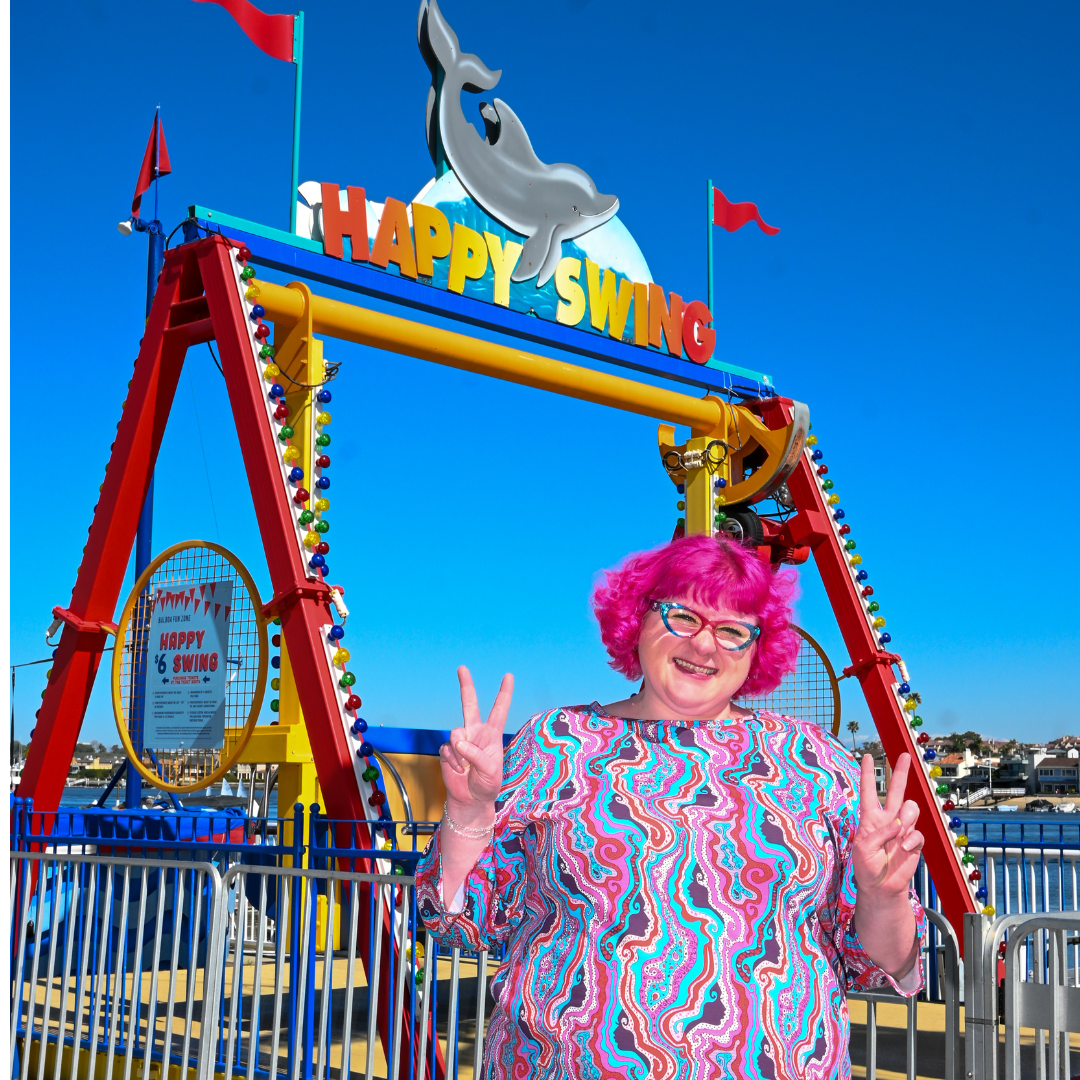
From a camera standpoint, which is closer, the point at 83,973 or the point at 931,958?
the point at 83,973

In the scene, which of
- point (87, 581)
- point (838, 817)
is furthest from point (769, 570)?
point (87, 581)

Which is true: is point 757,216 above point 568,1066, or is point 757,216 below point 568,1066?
above

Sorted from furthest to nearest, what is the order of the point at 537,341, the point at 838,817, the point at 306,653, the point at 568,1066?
the point at 537,341 → the point at 306,653 → the point at 838,817 → the point at 568,1066

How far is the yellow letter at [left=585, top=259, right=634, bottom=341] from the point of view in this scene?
→ 9578 millimetres

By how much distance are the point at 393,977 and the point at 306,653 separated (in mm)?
2253

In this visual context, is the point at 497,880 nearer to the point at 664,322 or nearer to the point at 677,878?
the point at 677,878

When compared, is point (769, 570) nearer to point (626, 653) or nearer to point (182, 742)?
point (626, 653)

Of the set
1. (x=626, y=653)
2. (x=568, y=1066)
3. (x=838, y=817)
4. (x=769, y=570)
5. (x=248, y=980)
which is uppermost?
(x=769, y=570)

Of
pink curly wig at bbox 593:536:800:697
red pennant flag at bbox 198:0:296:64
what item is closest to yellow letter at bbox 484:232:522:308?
red pennant flag at bbox 198:0:296:64

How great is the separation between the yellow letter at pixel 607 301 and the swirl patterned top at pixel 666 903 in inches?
297

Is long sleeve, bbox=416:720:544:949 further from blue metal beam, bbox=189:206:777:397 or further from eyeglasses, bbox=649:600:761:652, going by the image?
blue metal beam, bbox=189:206:777:397

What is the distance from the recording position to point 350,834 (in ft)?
17.9

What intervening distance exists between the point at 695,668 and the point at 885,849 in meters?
0.48

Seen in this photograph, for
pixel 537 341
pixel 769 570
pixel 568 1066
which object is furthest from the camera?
pixel 537 341
